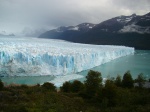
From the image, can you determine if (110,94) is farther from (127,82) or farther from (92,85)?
(127,82)

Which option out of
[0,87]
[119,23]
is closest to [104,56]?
[0,87]

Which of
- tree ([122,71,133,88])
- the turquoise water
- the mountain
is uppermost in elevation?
the mountain

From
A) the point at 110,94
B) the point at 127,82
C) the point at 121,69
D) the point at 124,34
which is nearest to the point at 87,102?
the point at 110,94

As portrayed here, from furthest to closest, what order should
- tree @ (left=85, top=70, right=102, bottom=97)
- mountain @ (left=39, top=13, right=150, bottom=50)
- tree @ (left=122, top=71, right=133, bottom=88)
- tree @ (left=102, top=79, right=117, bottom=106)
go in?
mountain @ (left=39, top=13, right=150, bottom=50), tree @ (left=122, top=71, right=133, bottom=88), tree @ (left=85, top=70, right=102, bottom=97), tree @ (left=102, top=79, right=117, bottom=106)

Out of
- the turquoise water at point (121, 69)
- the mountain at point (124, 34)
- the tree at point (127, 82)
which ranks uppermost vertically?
the mountain at point (124, 34)

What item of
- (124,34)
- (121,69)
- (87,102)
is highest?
(124,34)

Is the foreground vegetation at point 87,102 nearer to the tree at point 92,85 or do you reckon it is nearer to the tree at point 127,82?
the tree at point 92,85

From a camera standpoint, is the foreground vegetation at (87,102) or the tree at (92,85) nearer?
the foreground vegetation at (87,102)

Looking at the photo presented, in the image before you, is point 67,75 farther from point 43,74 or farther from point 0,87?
point 0,87

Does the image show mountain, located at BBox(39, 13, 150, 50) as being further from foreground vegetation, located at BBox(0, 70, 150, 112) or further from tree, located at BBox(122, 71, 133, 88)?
foreground vegetation, located at BBox(0, 70, 150, 112)

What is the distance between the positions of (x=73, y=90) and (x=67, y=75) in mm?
7601

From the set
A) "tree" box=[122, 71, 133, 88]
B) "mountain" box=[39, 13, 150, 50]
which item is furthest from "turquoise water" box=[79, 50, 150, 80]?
"mountain" box=[39, 13, 150, 50]

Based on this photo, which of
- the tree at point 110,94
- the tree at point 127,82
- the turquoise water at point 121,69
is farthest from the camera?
the turquoise water at point 121,69

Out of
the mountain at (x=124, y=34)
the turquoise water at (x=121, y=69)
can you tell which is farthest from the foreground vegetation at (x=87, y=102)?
the mountain at (x=124, y=34)
